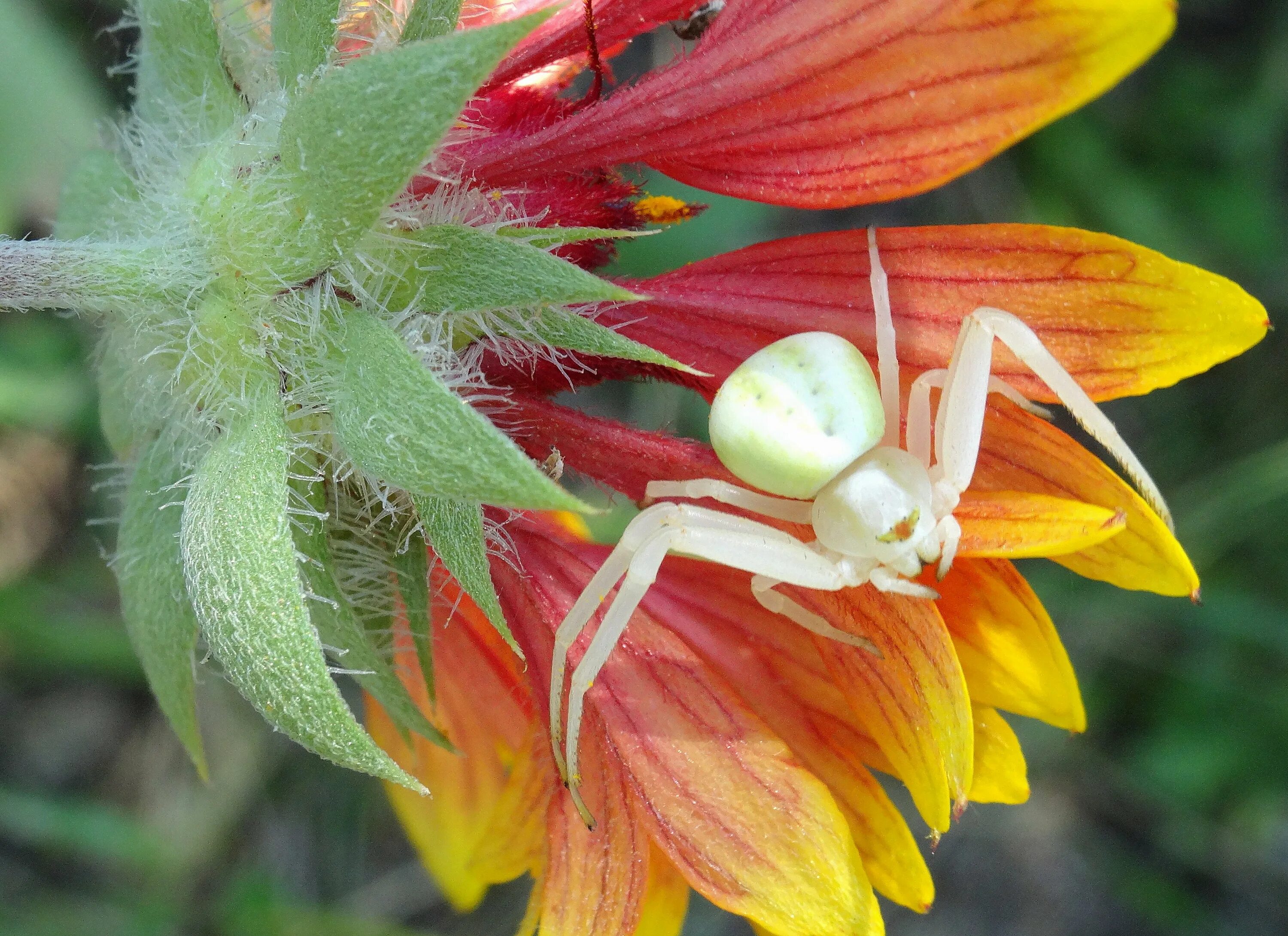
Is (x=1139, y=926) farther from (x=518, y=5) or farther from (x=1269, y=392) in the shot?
(x=518, y=5)

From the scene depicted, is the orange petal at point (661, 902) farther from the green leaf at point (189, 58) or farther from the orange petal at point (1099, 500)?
the green leaf at point (189, 58)

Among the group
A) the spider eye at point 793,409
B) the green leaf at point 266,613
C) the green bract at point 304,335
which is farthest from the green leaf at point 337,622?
the spider eye at point 793,409

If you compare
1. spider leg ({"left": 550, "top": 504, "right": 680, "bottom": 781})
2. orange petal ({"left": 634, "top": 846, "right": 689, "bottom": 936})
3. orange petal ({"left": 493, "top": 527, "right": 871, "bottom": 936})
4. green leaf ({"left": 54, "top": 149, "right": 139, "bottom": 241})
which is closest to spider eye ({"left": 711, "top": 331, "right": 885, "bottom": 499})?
spider leg ({"left": 550, "top": 504, "right": 680, "bottom": 781})

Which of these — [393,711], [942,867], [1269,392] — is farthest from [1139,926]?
[393,711]

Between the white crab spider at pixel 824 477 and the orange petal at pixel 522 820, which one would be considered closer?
the white crab spider at pixel 824 477

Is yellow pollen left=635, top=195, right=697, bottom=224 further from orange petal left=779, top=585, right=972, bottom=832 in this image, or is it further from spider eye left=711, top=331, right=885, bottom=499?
orange petal left=779, top=585, right=972, bottom=832

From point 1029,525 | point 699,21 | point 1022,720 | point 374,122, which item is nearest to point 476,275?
point 374,122
